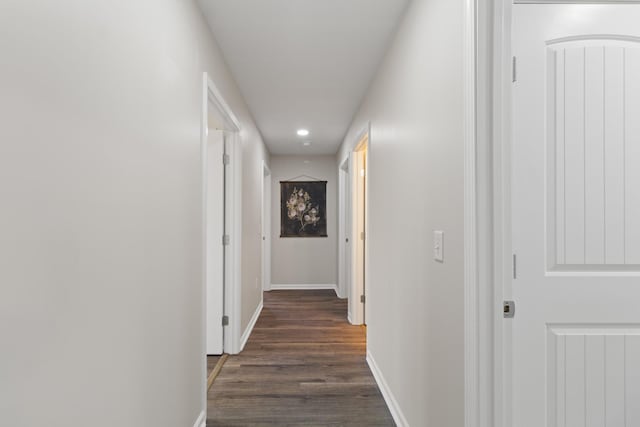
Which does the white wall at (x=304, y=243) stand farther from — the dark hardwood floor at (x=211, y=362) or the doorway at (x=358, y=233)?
the dark hardwood floor at (x=211, y=362)

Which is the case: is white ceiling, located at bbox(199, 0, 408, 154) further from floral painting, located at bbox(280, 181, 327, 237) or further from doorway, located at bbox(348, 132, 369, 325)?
floral painting, located at bbox(280, 181, 327, 237)

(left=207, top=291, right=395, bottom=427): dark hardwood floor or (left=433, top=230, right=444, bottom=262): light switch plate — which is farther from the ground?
(left=433, top=230, right=444, bottom=262): light switch plate

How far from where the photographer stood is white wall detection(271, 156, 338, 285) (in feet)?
22.8

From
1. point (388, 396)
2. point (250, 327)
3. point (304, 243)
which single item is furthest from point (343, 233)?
point (388, 396)

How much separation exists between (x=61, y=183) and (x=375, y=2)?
1840 mm

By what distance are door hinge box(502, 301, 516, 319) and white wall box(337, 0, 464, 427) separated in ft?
0.47

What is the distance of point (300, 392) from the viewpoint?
2756 millimetres

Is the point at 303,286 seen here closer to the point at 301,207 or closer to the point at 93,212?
the point at 301,207

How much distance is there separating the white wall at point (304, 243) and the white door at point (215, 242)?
11.3 feet

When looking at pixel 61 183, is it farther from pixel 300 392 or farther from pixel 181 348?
pixel 300 392

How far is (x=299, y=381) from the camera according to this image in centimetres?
294

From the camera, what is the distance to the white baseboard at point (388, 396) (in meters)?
2.26

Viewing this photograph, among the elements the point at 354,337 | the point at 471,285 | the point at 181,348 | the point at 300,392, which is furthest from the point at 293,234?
the point at 471,285

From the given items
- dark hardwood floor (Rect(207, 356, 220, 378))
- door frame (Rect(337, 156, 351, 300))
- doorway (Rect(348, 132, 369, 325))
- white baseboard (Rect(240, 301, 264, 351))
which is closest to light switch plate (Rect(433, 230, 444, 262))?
dark hardwood floor (Rect(207, 356, 220, 378))
